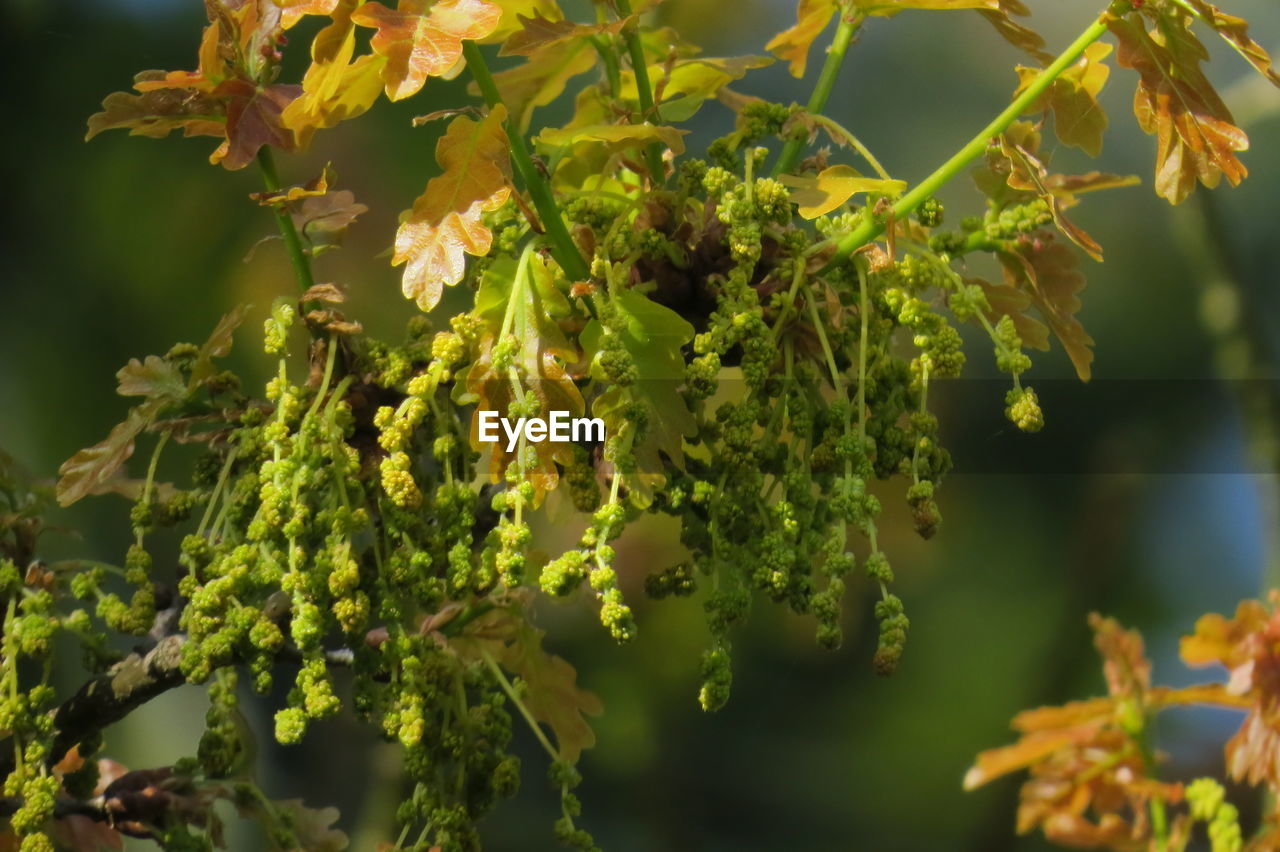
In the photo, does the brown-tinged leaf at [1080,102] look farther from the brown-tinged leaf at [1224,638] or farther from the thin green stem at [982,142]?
the brown-tinged leaf at [1224,638]

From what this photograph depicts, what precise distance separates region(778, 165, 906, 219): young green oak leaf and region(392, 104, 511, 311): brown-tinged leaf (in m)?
0.13

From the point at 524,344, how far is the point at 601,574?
0.38ft

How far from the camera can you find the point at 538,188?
1.92ft

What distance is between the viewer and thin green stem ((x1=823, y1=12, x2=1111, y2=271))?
0.57 m

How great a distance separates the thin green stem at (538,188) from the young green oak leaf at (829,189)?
0.35 feet

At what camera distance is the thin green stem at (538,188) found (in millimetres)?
580

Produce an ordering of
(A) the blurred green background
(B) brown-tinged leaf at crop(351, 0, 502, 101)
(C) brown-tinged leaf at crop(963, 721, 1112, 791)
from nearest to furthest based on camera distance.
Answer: (C) brown-tinged leaf at crop(963, 721, 1112, 791) → (B) brown-tinged leaf at crop(351, 0, 502, 101) → (A) the blurred green background

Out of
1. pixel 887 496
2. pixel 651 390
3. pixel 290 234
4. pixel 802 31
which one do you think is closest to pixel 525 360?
pixel 651 390

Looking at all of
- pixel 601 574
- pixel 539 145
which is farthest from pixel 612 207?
pixel 601 574

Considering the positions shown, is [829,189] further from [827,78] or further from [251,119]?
[251,119]

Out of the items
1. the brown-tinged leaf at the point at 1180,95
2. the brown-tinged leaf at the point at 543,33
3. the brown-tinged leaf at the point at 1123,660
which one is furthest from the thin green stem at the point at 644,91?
the brown-tinged leaf at the point at 1123,660

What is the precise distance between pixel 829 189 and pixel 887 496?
0.72 metres

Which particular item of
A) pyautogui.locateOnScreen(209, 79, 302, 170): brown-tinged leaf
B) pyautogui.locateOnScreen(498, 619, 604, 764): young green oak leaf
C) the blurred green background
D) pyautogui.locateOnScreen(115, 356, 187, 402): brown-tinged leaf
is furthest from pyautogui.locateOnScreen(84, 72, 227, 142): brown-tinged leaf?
the blurred green background

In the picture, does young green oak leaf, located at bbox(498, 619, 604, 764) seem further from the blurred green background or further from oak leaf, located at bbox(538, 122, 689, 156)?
the blurred green background
